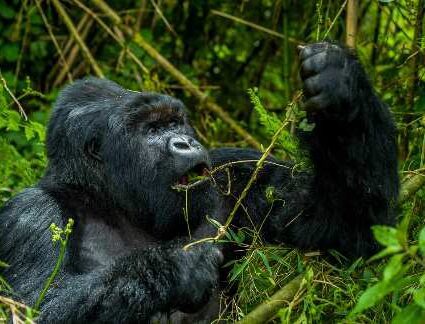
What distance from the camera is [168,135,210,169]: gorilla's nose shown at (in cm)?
405

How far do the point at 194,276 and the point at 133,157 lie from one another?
805 mm

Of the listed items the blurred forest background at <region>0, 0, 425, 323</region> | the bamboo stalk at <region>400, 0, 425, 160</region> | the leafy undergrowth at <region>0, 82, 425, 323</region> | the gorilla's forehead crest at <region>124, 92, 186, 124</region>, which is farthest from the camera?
the bamboo stalk at <region>400, 0, 425, 160</region>

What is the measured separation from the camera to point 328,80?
3.48m

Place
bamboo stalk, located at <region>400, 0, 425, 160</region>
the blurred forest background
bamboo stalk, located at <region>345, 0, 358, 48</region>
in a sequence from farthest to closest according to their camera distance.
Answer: bamboo stalk, located at <region>400, 0, 425, 160</region> → bamboo stalk, located at <region>345, 0, 358, 48</region> → the blurred forest background

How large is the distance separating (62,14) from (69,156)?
2.72 m

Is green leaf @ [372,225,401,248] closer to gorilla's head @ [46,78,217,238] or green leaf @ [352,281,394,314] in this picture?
green leaf @ [352,281,394,314]

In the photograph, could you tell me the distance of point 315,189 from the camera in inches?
159

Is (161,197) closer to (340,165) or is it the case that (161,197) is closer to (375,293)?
(340,165)

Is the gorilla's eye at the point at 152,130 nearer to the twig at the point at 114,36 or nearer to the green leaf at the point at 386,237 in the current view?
the green leaf at the point at 386,237

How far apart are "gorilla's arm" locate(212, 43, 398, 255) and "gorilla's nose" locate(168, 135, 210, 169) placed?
0.43 meters

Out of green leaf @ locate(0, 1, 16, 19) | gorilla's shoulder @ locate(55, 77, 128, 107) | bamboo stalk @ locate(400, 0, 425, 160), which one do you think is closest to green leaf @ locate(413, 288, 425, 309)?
gorilla's shoulder @ locate(55, 77, 128, 107)

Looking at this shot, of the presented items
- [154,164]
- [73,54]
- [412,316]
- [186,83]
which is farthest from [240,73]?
[412,316]

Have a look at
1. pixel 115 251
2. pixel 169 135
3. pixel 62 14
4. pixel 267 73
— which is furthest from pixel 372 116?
pixel 267 73

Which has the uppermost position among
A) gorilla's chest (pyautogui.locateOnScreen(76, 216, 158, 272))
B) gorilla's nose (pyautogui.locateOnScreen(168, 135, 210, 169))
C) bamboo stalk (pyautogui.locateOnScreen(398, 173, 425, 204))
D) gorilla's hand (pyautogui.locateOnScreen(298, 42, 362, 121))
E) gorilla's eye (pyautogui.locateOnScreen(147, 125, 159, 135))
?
gorilla's hand (pyautogui.locateOnScreen(298, 42, 362, 121))
